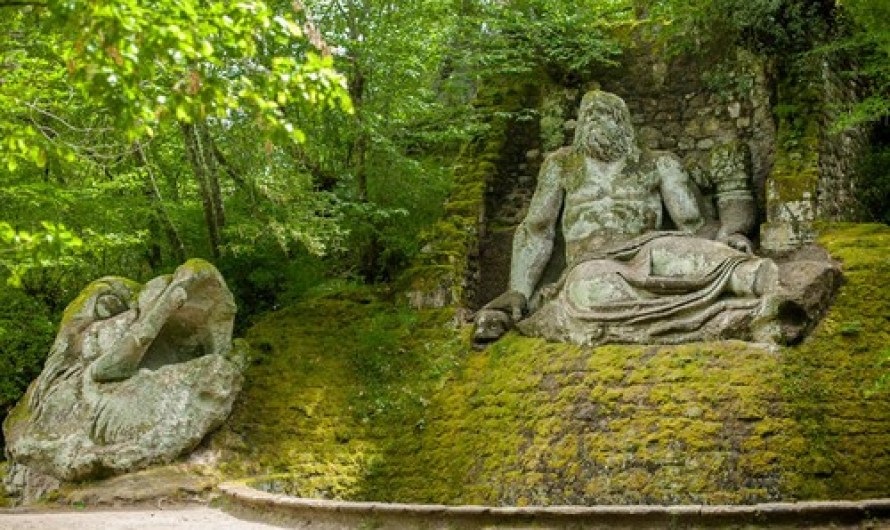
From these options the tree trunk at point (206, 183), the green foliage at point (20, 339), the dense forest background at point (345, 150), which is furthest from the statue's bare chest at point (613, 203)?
the green foliage at point (20, 339)

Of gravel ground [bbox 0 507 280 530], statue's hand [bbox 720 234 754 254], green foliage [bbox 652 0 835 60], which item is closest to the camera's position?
gravel ground [bbox 0 507 280 530]

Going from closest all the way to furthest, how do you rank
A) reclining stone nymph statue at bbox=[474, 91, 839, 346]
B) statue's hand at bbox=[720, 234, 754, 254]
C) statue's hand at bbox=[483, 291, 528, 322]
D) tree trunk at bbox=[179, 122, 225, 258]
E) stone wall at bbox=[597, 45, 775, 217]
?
reclining stone nymph statue at bbox=[474, 91, 839, 346] < statue's hand at bbox=[720, 234, 754, 254] < statue's hand at bbox=[483, 291, 528, 322] < tree trunk at bbox=[179, 122, 225, 258] < stone wall at bbox=[597, 45, 775, 217]

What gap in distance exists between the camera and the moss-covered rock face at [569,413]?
6.50 m

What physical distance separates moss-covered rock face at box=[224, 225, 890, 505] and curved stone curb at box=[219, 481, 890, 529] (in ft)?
4.68

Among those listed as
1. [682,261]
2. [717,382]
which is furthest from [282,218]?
[717,382]

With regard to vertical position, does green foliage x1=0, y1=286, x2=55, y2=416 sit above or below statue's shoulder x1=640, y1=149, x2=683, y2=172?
below

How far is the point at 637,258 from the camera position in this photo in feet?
27.1

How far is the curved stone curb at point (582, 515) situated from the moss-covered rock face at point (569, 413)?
4.68 ft

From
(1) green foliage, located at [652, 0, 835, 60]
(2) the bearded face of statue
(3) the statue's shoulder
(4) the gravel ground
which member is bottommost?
(4) the gravel ground

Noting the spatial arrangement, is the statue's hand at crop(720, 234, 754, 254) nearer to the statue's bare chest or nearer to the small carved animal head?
the statue's bare chest

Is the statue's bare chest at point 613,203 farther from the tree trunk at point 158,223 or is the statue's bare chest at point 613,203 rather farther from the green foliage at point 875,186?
the tree trunk at point 158,223

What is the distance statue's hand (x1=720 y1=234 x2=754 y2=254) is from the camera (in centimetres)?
827

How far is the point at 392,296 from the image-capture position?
1034 centimetres

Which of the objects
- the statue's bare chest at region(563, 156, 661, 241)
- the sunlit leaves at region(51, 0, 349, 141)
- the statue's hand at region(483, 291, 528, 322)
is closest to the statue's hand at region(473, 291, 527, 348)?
the statue's hand at region(483, 291, 528, 322)
